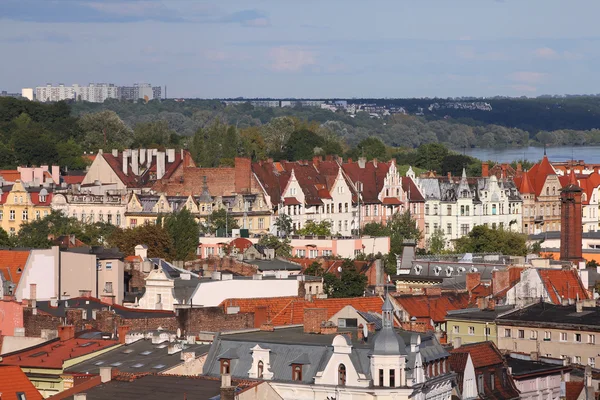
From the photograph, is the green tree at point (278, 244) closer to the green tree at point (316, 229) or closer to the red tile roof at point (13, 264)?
the green tree at point (316, 229)

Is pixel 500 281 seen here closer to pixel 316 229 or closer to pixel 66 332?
pixel 66 332

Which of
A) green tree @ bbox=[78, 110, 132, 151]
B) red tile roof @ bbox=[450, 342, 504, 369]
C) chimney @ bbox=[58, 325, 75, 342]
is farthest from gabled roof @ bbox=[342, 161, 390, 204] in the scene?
red tile roof @ bbox=[450, 342, 504, 369]

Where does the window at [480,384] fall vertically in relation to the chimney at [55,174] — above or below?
below

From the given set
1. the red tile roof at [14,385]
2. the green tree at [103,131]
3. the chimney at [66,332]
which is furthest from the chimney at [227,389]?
the green tree at [103,131]

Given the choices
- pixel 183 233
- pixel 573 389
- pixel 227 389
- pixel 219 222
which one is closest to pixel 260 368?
pixel 227 389

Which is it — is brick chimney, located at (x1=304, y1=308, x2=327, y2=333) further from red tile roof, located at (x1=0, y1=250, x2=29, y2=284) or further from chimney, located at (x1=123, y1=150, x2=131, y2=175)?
chimney, located at (x1=123, y1=150, x2=131, y2=175)
